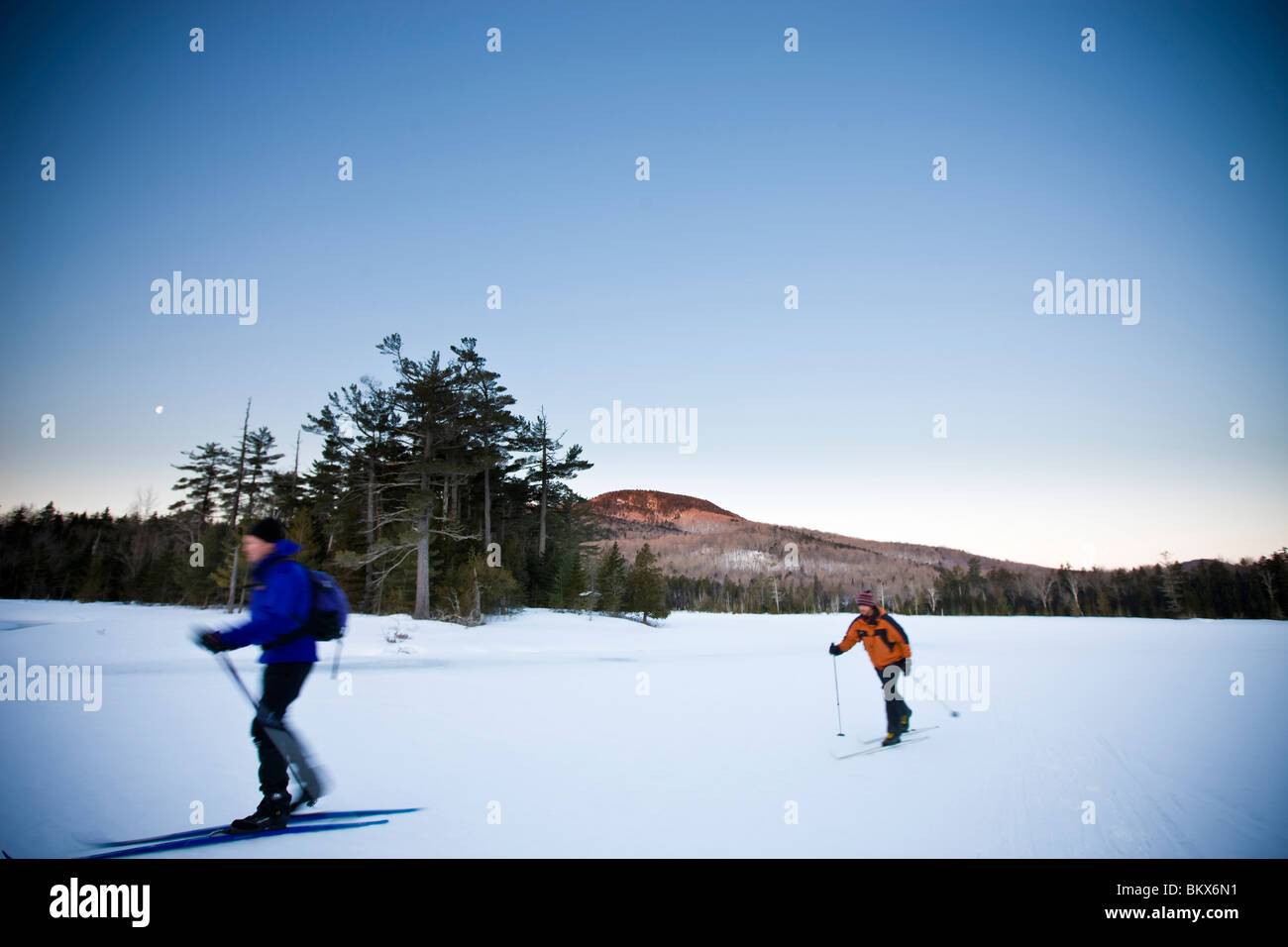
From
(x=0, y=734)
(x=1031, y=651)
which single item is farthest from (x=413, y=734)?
(x=1031, y=651)

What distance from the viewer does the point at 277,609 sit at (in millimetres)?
3838

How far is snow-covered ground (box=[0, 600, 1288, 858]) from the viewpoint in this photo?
384 cm

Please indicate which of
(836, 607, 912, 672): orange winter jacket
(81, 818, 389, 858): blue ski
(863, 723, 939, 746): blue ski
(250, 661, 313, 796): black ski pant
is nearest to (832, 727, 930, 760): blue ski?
(863, 723, 939, 746): blue ski

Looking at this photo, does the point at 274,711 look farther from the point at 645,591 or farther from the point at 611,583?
the point at 645,591

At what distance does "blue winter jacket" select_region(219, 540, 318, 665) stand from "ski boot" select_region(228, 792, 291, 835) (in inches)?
39.8

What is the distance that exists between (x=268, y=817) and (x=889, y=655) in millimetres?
6452

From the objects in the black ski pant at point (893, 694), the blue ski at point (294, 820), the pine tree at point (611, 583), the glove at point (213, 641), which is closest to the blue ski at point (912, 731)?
the black ski pant at point (893, 694)

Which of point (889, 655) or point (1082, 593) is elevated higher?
point (889, 655)

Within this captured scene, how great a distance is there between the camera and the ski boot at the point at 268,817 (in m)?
3.75

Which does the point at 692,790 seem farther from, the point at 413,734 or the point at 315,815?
the point at 413,734

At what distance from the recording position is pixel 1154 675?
13273 millimetres

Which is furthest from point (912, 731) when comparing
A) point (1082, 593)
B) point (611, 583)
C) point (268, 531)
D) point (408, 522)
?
point (1082, 593)

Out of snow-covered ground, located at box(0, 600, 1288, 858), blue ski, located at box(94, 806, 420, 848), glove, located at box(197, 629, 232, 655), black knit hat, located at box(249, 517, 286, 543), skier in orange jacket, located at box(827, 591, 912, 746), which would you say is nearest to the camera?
blue ski, located at box(94, 806, 420, 848)

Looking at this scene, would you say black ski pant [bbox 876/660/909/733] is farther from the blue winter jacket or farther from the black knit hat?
the black knit hat
